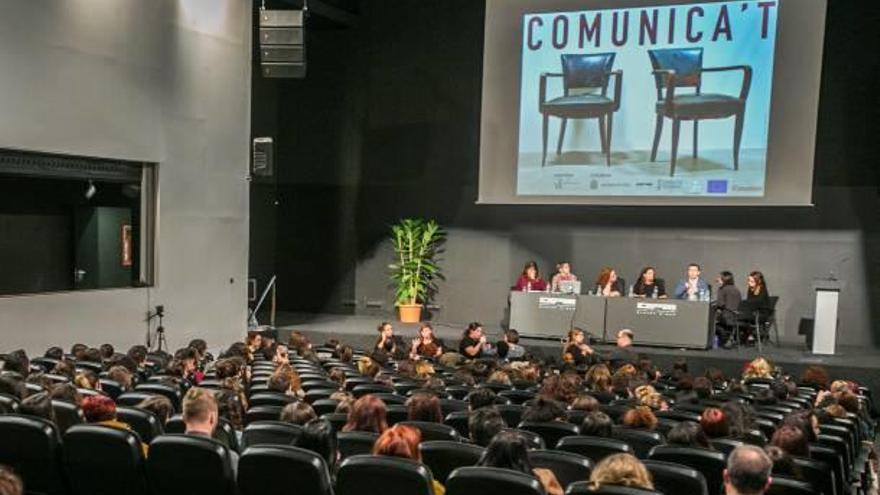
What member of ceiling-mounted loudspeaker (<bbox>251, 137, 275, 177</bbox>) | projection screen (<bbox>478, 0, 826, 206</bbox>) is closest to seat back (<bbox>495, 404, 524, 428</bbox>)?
ceiling-mounted loudspeaker (<bbox>251, 137, 275, 177</bbox>)

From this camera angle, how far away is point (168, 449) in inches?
134

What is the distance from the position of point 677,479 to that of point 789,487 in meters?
0.62

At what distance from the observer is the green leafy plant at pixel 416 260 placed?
14.4m

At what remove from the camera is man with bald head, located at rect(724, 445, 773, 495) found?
2980mm

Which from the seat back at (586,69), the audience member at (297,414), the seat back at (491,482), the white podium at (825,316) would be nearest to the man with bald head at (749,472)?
the seat back at (491,482)

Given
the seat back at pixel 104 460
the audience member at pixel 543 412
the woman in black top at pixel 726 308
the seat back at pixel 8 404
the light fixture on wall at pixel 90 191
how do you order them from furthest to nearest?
the woman in black top at pixel 726 308, the light fixture on wall at pixel 90 191, the audience member at pixel 543 412, the seat back at pixel 8 404, the seat back at pixel 104 460

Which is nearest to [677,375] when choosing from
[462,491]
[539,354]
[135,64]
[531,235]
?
[539,354]

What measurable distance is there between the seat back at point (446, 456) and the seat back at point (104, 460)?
1270 millimetres

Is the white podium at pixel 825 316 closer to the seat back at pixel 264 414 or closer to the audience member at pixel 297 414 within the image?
the seat back at pixel 264 414

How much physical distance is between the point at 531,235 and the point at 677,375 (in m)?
6.67

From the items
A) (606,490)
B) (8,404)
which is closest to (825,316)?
(606,490)

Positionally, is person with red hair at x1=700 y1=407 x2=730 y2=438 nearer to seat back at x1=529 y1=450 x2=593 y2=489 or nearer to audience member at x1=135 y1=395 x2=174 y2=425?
seat back at x1=529 y1=450 x2=593 y2=489

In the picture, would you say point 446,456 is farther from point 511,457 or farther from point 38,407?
point 38,407

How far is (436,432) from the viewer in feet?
13.5
